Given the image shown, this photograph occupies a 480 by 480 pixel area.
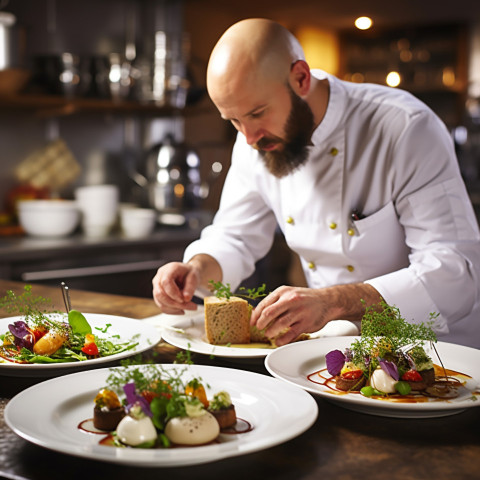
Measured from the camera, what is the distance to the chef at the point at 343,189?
170 cm

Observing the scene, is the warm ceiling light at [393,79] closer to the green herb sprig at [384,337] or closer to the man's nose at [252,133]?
the man's nose at [252,133]

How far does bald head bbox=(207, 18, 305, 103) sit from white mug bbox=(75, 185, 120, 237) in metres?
2.21

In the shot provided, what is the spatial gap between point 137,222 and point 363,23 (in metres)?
4.46

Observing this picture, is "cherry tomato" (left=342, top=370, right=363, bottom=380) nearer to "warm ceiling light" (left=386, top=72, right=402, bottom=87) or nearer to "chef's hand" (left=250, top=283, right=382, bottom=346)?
"chef's hand" (left=250, top=283, right=382, bottom=346)

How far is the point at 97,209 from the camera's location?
3.87 m

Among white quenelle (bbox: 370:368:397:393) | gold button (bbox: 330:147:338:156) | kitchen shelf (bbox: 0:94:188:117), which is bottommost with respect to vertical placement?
white quenelle (bbox: 370:368:397:393)

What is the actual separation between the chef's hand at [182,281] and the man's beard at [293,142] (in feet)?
1.08

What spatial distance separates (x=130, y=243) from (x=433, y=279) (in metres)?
2.31

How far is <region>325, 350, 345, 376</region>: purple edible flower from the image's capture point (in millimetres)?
1116

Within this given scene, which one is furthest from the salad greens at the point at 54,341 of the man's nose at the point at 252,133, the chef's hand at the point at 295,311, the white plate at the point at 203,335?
the man's nose at the point at 252,133

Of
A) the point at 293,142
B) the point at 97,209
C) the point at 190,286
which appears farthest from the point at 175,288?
the point at 97,209

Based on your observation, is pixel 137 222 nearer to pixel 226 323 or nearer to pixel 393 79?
pixel 226 323

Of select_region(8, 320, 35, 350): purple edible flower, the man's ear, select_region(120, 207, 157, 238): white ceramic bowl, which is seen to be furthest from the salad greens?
select_region(120, 207, 157, 238): white ceramic bowl

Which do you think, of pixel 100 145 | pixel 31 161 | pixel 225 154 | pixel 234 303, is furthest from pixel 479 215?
pixel 234 303
